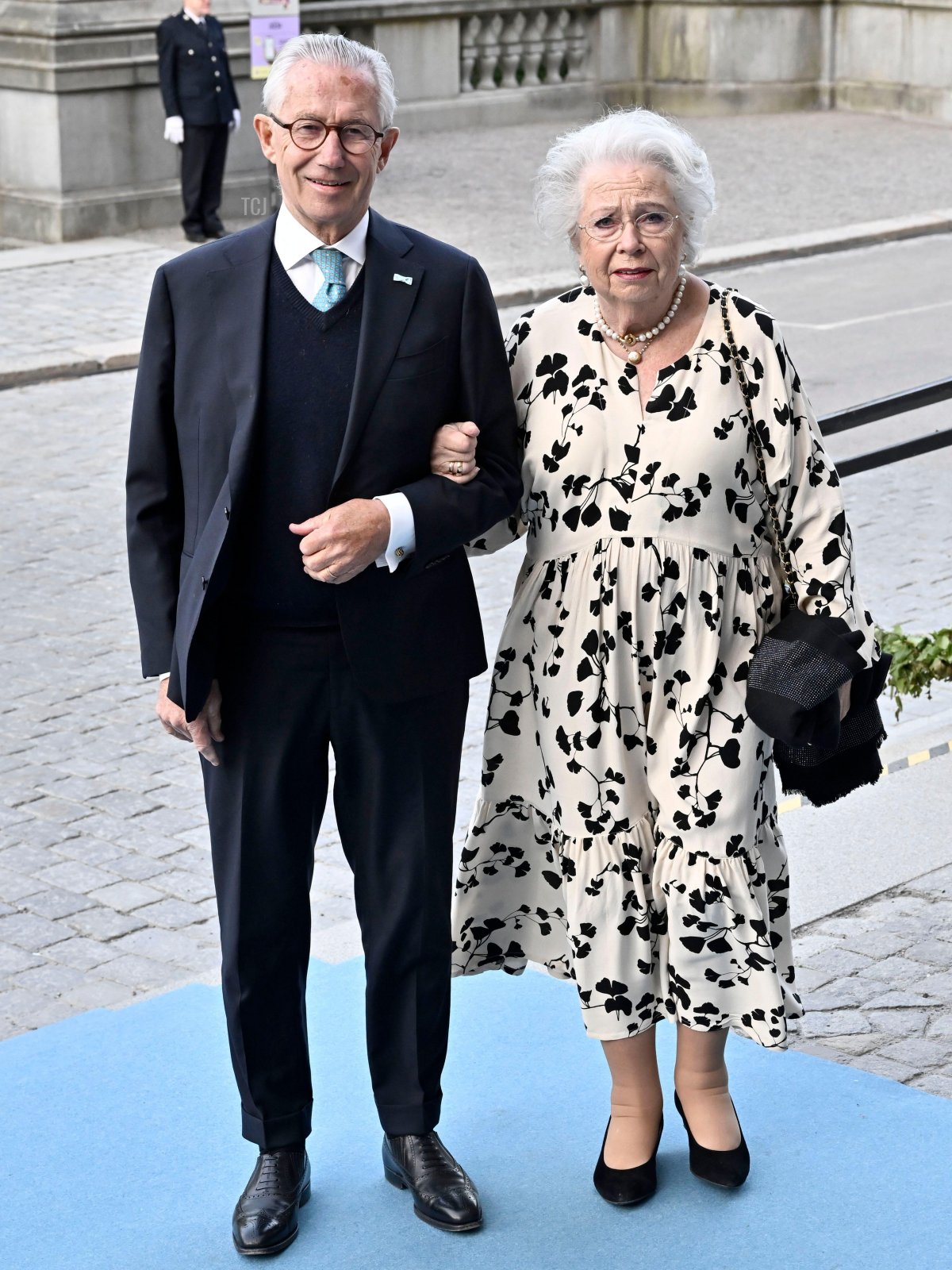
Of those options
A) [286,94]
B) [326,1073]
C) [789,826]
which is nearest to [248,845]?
[326,1073]

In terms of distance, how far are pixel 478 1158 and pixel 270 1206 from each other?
0.52m

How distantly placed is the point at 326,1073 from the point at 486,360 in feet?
5.77

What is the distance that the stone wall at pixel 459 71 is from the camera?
17234 millimetres

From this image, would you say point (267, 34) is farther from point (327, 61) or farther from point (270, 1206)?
point (270, 1206)

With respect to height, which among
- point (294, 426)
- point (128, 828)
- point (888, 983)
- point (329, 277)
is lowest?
point (128, 828)

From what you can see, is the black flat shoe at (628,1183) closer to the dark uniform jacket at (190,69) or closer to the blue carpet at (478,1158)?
the blue carpet at (478,1158)

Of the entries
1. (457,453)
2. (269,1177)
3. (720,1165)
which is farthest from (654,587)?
(269,1177)

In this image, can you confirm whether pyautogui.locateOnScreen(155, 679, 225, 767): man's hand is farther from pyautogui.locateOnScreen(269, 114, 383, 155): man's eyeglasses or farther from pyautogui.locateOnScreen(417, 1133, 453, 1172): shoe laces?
pyautogui.locateOnScreen(269, 114, 383, 155): man's eyeglasses

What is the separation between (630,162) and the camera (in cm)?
346

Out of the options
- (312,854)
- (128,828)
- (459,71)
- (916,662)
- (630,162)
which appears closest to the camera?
(630,162)

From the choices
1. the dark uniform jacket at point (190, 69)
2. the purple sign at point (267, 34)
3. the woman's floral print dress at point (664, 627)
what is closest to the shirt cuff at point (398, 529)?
the woman's floral print dress at point (664, 627)

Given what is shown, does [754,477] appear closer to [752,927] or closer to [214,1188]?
[752,927]

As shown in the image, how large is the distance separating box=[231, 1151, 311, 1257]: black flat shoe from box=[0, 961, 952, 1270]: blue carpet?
38 millimetres

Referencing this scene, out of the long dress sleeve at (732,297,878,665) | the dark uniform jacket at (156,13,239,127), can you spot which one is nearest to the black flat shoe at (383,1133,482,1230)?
the long dress sleeve at (732,297,878,665)
